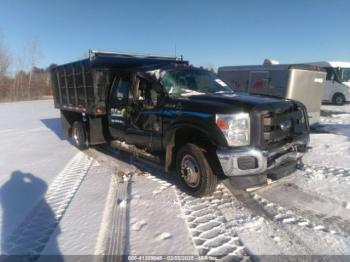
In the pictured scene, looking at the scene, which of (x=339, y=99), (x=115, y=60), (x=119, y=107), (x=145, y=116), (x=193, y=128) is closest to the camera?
(x=193, y=128)

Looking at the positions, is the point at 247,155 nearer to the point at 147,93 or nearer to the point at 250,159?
the point at 250,159

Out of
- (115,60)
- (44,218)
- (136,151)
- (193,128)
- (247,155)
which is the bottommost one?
(44,218)

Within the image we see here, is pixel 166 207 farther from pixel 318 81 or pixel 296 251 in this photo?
pixel 318 81

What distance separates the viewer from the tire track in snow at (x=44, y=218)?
11.2 feet

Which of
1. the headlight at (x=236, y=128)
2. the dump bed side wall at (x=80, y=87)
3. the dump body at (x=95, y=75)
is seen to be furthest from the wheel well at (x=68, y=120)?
the headlight at (x=236, y=128)

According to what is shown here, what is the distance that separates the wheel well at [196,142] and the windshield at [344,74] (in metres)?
17.3

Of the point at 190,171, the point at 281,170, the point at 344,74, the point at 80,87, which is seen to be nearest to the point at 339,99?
the point at 344,74

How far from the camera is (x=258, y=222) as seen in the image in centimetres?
388

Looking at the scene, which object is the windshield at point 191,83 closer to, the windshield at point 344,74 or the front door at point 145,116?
the front door at point 145,116

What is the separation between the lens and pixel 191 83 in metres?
5.68

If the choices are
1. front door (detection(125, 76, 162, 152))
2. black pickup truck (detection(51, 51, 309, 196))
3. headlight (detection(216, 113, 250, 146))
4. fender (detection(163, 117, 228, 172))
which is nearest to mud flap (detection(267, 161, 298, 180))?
black pickup truck (detection(51, 51, 309, 196))

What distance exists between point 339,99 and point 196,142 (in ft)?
57.2

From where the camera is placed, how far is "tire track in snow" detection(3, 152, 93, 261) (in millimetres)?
3420

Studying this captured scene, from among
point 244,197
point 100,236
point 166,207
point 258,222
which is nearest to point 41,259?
point 100,236
